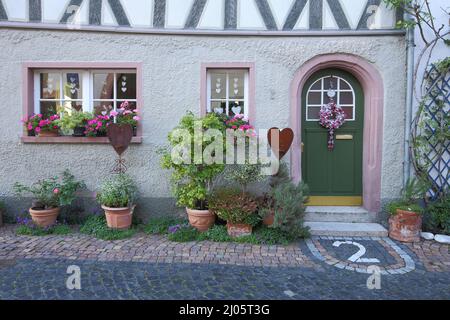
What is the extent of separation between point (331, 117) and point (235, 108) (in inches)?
63.5

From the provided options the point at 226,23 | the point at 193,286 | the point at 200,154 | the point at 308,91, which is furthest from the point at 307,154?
the point at 193,286

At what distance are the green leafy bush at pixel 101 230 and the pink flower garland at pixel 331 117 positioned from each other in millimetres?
3551

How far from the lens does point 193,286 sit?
3.50 meters

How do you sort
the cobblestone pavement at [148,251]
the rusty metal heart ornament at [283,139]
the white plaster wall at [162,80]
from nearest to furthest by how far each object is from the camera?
1. the cobblestone pavement at [148,251]
2. the rusty metal heart ornament at [283,139]
3. the white plaster wall at [162,80]

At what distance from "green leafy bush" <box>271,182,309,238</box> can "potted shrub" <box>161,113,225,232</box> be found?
3.13ft

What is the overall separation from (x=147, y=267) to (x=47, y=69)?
12.7ft

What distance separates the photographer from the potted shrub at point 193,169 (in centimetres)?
485

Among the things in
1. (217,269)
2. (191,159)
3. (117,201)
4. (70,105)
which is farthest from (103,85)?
(217,269)

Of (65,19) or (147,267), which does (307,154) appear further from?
(65,19)

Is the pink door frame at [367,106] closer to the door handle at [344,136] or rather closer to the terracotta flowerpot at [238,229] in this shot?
the door handle at [344,136]

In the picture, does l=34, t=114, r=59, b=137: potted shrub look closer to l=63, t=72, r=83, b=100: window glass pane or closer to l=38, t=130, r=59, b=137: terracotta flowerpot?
l=38, t=130, r=59, b=137: terracotta flowerpot

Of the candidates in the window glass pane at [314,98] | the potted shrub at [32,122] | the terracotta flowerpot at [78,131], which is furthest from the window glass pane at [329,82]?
the potted shrub at [32,122]

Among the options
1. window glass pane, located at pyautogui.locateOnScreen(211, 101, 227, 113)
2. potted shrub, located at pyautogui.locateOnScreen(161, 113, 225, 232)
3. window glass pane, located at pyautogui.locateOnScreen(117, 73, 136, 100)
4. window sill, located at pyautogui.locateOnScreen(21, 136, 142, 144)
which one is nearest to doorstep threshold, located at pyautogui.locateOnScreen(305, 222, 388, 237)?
potted shrub, located at pyautogui.locateOnScreen(161, 113, 225, 232)

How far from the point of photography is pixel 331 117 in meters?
5.67
